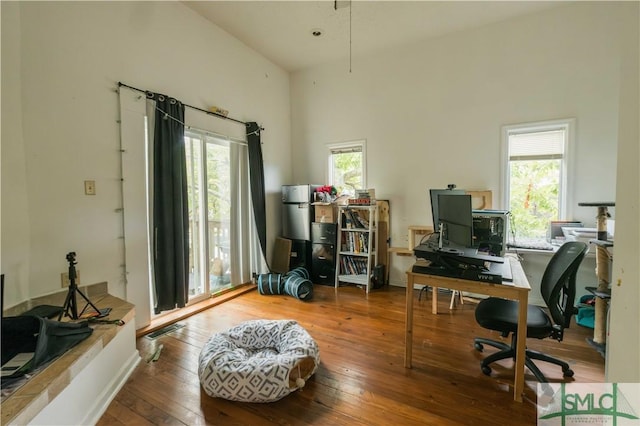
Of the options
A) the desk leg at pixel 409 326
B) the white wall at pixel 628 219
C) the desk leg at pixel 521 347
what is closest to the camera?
the white wall at pixel 628 219

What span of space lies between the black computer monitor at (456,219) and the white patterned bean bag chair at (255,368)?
4.13 feet

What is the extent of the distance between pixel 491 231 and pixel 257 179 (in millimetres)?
2931

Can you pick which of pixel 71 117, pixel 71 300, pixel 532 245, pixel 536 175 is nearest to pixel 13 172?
pixel 71 117

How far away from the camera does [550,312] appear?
5.96ft

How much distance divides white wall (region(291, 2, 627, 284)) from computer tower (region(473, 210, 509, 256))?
4.43 ft

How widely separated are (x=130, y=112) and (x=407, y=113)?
328cm

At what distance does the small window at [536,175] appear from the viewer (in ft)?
10.5

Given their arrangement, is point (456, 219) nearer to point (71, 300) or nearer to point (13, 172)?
point (71, 300)

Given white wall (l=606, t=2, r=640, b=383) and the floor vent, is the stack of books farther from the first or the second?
white wall (l=606, t=2, r=640, b=383)

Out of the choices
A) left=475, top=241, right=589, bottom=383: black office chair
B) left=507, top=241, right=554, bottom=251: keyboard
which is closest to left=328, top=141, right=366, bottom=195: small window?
left=507, top=241, right=554, bottom=251: keyboard

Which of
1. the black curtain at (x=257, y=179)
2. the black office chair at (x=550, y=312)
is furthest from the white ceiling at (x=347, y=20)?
the black office chair at (x=550, y=312)

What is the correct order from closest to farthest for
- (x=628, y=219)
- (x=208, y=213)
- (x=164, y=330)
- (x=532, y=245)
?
(x=628, y=219) < (x=164, y=330) < (x=532, y=245) < (x=208, y=213)

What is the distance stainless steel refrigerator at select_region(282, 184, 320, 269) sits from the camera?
4270 mm

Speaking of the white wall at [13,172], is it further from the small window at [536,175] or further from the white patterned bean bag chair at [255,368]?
the small window at [536,175]
